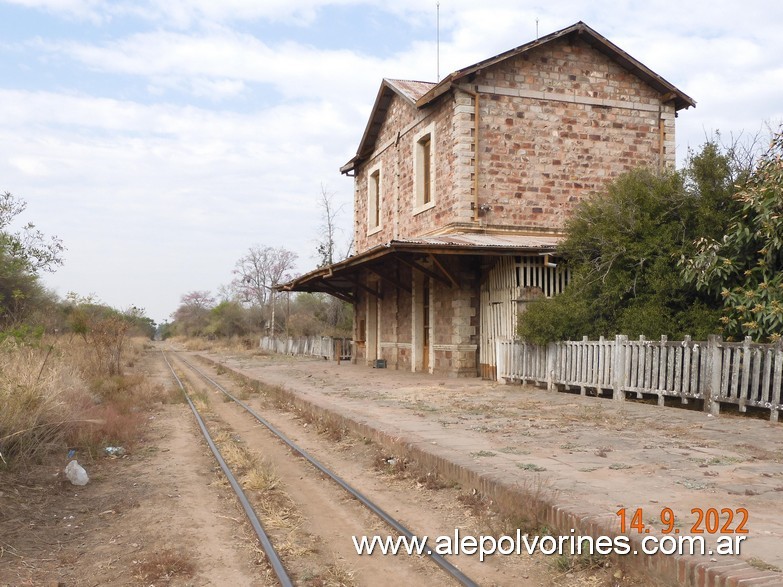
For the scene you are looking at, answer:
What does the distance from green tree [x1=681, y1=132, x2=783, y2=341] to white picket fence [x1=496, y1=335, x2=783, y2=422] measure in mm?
654

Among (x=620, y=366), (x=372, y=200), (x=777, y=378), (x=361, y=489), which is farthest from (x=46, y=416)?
(x=372, y=200)

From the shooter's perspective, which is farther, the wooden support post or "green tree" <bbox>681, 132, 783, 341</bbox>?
the wooden support post

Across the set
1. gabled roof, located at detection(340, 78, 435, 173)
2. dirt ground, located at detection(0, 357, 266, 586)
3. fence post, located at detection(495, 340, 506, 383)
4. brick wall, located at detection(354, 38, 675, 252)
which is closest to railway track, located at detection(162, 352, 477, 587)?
dirt ground, located at detection(0, 357, 266, 586)

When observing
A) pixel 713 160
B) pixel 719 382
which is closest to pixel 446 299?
pixel 713 160

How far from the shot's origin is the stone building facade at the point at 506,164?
669 inches

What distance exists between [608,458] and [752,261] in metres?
6.15

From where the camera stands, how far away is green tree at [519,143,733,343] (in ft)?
41.7

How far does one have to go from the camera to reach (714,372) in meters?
10.1

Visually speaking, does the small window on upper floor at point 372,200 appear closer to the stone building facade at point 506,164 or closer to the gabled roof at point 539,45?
the gabled roof at point 539,45

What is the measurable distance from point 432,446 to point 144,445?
4.59 metres

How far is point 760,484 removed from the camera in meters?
5.80

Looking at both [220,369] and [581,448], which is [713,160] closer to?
[581,448]

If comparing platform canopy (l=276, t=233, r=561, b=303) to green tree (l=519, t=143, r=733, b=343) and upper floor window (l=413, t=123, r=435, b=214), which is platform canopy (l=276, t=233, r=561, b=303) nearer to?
green tree (l=519, t=143, r=733, b=343)

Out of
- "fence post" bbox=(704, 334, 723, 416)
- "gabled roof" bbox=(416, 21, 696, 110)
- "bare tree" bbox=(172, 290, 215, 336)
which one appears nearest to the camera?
"fence post" bbox=(704, 334, 723, 416)
